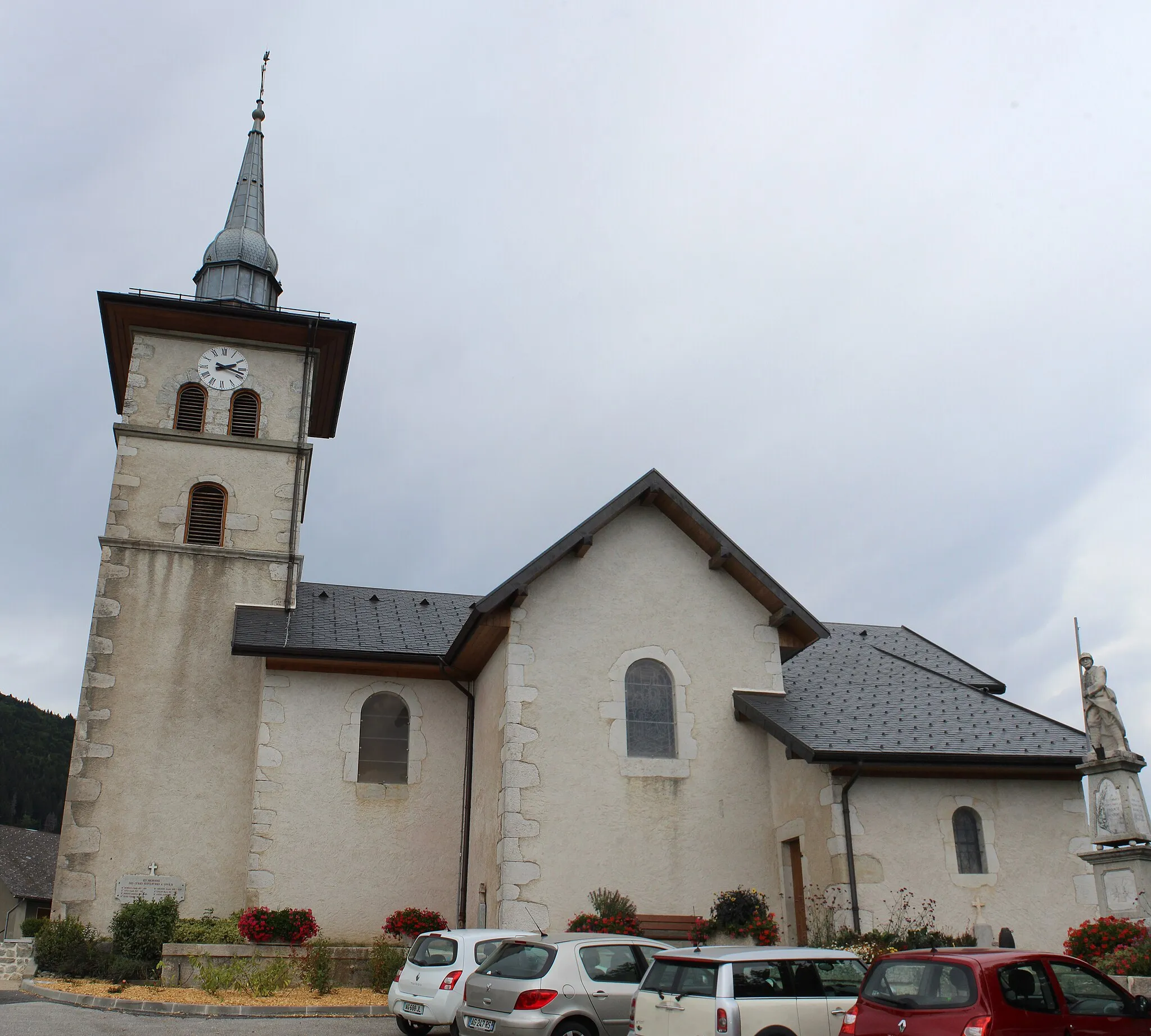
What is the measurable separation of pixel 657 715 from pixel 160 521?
10359mm

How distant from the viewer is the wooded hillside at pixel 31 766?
67.6 m

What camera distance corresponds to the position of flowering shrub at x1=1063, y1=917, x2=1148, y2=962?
36.9 feet

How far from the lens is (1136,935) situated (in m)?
11.2

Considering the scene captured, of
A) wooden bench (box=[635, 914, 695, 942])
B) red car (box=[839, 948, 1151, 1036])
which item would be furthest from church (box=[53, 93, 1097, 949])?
red car (box=[839, 948, 1151, 1036])

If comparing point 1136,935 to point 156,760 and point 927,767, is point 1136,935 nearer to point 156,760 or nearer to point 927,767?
point 927,767

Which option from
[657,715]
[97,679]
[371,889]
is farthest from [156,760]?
[657,715]

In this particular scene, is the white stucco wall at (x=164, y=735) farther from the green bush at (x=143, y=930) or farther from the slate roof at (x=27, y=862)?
the slate roof at (x=27, y=862)

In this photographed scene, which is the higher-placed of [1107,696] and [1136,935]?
[1107,696]

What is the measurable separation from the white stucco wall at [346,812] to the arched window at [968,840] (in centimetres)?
807

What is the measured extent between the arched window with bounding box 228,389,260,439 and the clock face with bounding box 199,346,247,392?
26cm

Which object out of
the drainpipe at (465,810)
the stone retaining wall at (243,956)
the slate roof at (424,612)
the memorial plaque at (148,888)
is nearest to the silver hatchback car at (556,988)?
the stone retaining wall at (243,956)

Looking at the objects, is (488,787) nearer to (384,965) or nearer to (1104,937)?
(384,965)

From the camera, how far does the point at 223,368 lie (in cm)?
2169

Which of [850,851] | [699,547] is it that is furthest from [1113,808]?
[699,547]
